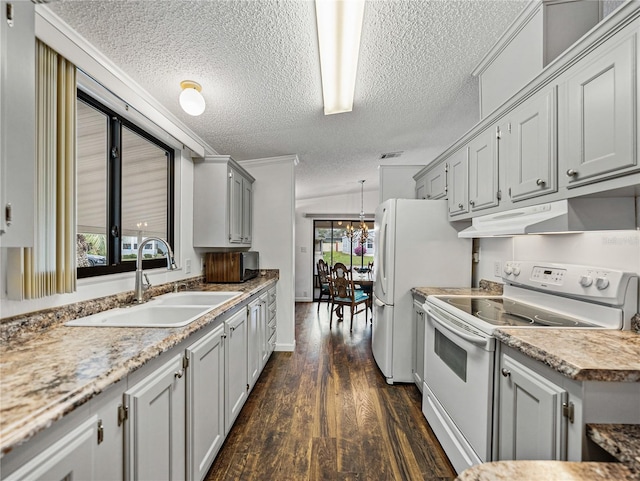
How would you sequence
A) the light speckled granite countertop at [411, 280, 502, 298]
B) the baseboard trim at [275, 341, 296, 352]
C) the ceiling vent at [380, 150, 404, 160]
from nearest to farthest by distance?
the light speckled granite countertop at [411, 280, 502, 298] < the baseboard trim at [275, 341, 296, 352] < the ceiling vent at [380, 150, 404, 160]

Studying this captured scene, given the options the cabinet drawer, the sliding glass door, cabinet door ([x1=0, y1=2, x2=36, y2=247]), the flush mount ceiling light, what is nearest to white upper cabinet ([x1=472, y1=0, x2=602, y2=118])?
the flush mount ceiling light

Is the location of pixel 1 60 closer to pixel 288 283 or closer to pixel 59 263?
pixel 59 263

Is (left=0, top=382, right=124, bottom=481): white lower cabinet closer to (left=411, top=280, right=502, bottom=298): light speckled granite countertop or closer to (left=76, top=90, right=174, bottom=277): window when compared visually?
(left=76, top=90, right=174, bottom=277): window

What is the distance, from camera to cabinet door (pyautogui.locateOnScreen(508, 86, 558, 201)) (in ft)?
4.58

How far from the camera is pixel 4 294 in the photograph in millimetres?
1151

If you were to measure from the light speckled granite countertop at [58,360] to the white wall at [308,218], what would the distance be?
5.49 metres

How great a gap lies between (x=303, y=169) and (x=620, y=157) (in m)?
3.60

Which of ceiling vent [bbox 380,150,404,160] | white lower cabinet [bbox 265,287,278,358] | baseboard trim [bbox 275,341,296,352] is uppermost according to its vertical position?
ceiling vent [bbox 380,150,404,160]

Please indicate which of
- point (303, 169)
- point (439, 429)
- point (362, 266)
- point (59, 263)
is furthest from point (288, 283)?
point (362, 266)

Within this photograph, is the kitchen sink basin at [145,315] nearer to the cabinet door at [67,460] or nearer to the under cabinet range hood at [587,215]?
the cabinet door at [67,460]

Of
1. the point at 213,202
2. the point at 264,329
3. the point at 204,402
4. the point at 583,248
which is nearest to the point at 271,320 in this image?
the point at 264,329

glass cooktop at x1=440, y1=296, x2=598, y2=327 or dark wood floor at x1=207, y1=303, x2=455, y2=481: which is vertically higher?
glass cooktop at x1=440, y1=296, x2=598, y2=327

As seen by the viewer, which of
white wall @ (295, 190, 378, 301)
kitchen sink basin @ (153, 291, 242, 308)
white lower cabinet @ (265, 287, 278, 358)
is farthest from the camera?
white wall @ (295, 190, 378, 301)

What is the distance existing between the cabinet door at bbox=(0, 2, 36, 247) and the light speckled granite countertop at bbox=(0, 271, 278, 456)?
40cm
